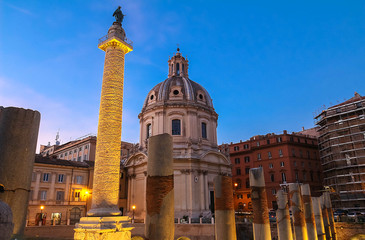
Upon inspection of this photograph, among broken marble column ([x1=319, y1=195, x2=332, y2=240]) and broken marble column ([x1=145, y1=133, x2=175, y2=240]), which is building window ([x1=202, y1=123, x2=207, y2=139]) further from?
broken marble column ([x1=145, y1=133, x2=175, y2=240])

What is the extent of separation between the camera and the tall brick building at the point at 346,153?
40.0m

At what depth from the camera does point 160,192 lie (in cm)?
743

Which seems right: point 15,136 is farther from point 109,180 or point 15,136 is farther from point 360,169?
point 360,169

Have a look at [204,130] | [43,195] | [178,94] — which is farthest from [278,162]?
[43,195]

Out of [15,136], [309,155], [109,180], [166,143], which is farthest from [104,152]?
[309,155]

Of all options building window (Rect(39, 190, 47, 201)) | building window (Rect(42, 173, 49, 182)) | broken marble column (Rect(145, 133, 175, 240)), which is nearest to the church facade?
building window (Rect(42, 173, 49, 182))

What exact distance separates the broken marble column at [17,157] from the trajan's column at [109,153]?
30.4 feet

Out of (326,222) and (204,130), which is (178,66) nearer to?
(204,130)

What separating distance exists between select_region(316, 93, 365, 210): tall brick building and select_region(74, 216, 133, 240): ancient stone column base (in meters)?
35.1

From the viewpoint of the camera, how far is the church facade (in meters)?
34.4

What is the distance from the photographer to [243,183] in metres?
53.6

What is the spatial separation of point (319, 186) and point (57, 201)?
41.5 metres

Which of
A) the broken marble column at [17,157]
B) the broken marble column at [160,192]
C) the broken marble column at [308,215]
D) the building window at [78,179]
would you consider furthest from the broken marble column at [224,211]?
the building window at [78,179]

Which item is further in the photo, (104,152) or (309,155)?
(309,155)
